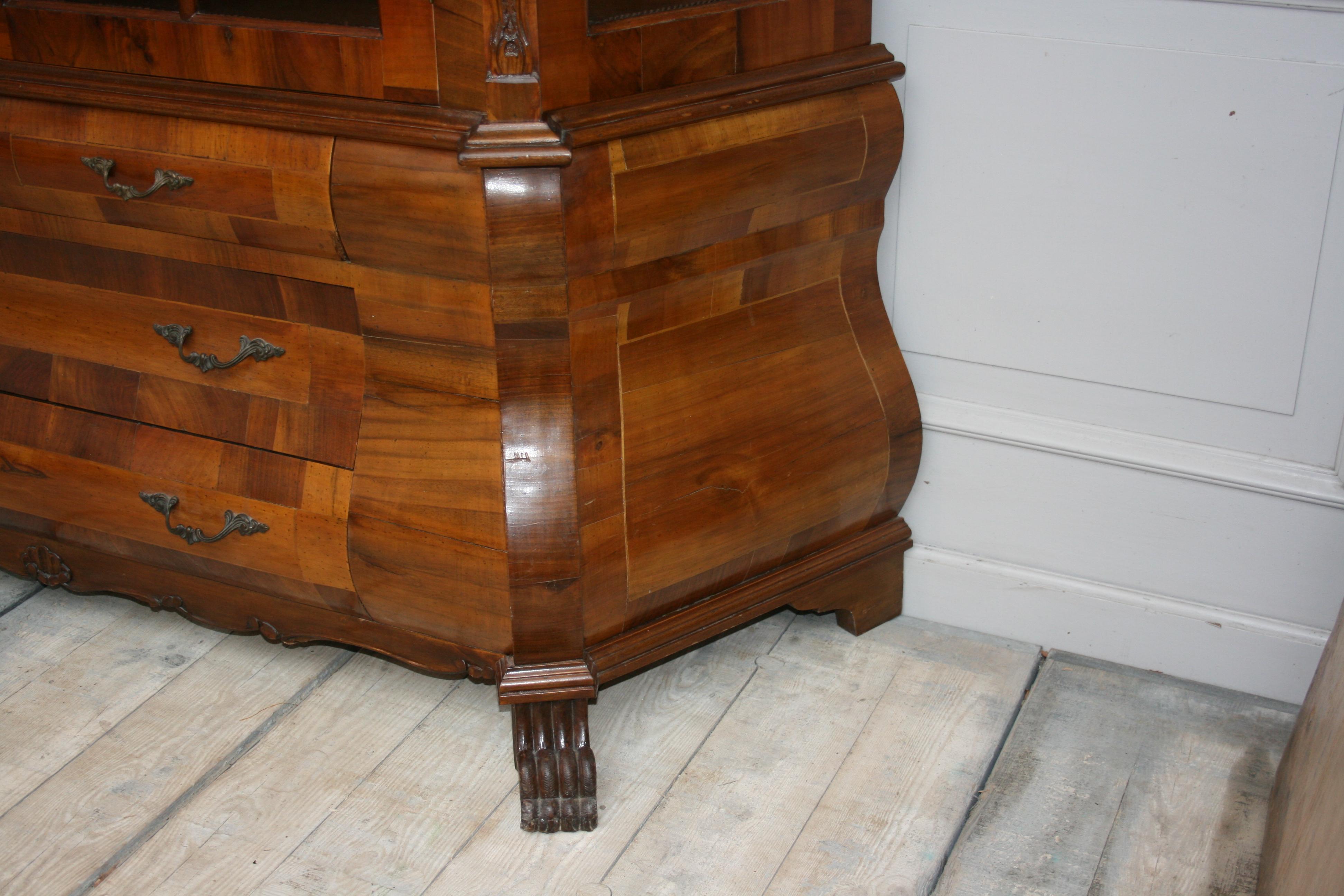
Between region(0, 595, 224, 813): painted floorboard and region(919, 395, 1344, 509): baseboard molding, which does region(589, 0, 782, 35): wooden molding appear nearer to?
region(919, 395, 1344, 509): baseboard molding

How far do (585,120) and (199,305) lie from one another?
1.71 ft

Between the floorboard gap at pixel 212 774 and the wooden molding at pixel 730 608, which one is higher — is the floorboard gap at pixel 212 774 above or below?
below

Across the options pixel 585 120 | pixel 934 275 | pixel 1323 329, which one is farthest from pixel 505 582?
pixel 1323 329

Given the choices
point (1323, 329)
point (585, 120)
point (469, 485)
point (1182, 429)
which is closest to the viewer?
point (585, 120)

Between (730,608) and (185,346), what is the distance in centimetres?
68

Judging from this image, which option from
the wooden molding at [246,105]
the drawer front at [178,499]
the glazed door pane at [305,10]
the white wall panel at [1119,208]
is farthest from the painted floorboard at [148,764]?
the white wall panel at [1119,208]

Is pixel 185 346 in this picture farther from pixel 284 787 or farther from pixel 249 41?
pixel 284 787

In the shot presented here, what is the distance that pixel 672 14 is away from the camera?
1233mm

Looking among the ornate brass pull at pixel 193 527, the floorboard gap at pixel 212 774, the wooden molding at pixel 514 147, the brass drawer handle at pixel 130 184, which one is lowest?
the floorboard gap at pixel 212 774

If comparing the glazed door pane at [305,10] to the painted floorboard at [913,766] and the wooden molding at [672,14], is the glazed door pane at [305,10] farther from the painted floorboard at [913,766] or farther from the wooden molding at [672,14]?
the painted floorboard at [913,766]

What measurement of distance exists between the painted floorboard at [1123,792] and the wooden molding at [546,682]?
1.34 ft

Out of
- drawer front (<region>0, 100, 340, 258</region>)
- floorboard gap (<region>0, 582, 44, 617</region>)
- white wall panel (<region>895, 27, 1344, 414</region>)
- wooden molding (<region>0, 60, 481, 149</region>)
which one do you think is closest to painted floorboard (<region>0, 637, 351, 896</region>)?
floorboard gap (<region>0, 582, 44, 617</region>)

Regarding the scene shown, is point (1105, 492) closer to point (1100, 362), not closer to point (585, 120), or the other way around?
point (1100, 362)

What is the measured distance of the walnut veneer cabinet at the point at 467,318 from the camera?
119cm
